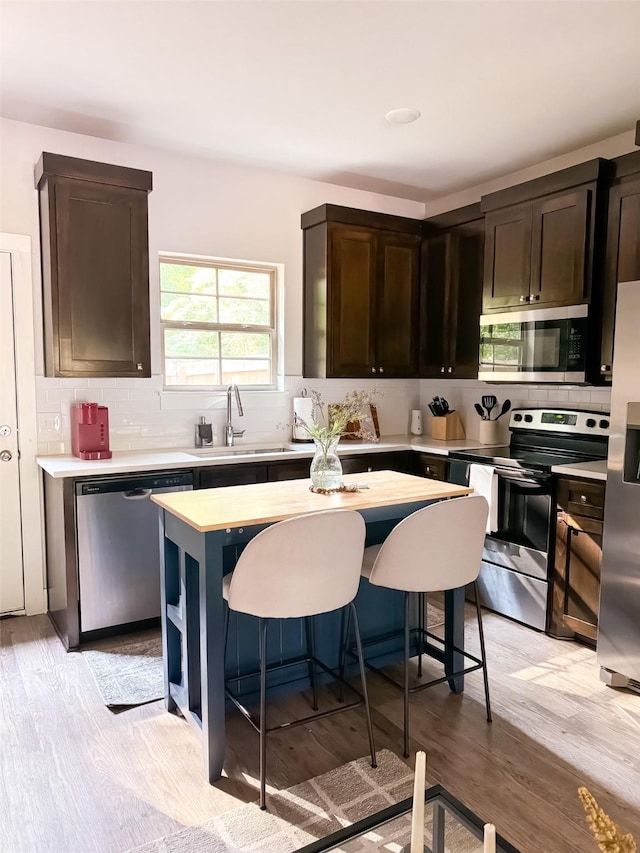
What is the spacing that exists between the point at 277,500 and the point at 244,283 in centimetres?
239

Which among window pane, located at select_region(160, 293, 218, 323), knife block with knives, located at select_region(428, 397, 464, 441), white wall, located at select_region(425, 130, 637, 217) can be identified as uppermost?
white wall, located at select_region(425, 130, 637, 217)

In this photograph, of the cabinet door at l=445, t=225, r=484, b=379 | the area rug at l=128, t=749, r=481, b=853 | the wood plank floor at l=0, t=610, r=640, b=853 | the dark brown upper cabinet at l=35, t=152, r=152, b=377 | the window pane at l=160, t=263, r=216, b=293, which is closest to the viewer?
the area rug at l=128, t=749, r=481, b=853

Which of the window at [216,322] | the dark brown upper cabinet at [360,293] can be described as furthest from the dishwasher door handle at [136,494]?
the dark brown upper cabinet at [360,293]

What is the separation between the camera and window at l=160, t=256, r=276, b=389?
407cm

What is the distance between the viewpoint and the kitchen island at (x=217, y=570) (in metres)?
2.12

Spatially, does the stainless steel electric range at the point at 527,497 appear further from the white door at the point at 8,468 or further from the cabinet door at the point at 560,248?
the white door at the point at 8,468

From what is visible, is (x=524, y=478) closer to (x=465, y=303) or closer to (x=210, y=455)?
(x=465, y=303)

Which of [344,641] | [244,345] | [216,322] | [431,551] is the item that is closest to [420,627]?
[344,641]

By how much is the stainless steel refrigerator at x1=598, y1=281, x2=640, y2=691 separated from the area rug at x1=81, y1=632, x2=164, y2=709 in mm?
2106

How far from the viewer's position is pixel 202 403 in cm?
411

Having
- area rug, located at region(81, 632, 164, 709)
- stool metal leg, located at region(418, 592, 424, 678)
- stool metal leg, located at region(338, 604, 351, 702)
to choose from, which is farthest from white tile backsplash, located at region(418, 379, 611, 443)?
area rug, located at region(81, 632, 164, 709)

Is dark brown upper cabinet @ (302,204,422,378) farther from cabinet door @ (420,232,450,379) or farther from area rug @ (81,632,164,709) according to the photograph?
area rug @ (81,632,164,709)

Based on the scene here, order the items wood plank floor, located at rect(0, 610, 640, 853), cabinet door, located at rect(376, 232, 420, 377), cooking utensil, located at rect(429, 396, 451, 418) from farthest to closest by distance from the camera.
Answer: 1. cooking utensil, located at rect(429, 396, 451, 418)
2. cabinet door, located at rect(376, 232, 420, 377)
3. wood plank floor, located at rect(0, 610, 640, 853)

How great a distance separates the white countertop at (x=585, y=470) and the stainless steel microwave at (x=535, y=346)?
1.60 feet
